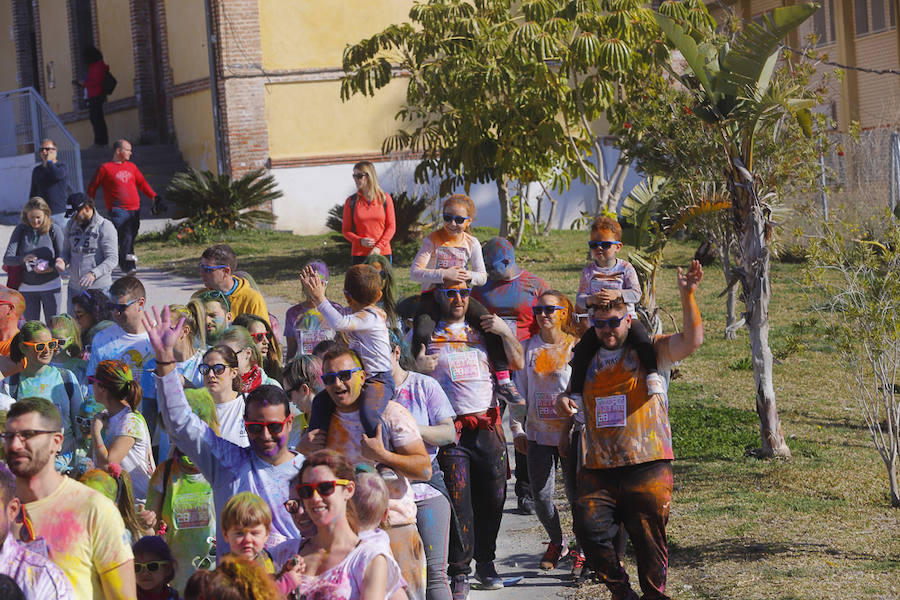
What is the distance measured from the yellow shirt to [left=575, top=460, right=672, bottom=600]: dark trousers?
2.49 meters

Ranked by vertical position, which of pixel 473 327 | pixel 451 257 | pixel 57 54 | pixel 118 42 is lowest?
pixel 473 327

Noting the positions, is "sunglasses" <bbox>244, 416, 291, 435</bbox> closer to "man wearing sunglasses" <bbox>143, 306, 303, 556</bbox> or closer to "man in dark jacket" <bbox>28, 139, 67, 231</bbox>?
"man wearing sunglasses" <bbox>143, 306, 303, 556</bbox>

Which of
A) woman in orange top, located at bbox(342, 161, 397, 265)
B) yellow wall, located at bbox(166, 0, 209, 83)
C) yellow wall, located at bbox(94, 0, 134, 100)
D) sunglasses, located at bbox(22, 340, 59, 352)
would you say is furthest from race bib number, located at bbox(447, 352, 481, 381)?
yellow wall, located at bbox(94, 0, 134, 100)

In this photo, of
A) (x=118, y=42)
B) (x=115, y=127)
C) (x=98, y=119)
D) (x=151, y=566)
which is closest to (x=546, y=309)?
(x=151, y=566)

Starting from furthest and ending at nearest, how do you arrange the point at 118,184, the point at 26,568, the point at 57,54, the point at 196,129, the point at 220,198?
the point at 57,54 < the point at 196,129 < the point at 220,198 < the point at 118,184 < the point at 26,568

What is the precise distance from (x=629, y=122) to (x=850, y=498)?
733 centimetres

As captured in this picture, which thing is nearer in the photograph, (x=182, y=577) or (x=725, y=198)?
(x=182, y=577)

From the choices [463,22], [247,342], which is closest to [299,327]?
[247,342]

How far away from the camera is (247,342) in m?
6.50

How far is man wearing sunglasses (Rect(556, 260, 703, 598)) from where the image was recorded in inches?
225

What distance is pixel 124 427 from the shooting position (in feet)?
19.2

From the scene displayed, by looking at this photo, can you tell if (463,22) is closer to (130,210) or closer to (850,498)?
(130,210)

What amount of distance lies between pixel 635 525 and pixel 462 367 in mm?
1409

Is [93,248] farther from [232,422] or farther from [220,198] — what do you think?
[220,198]
